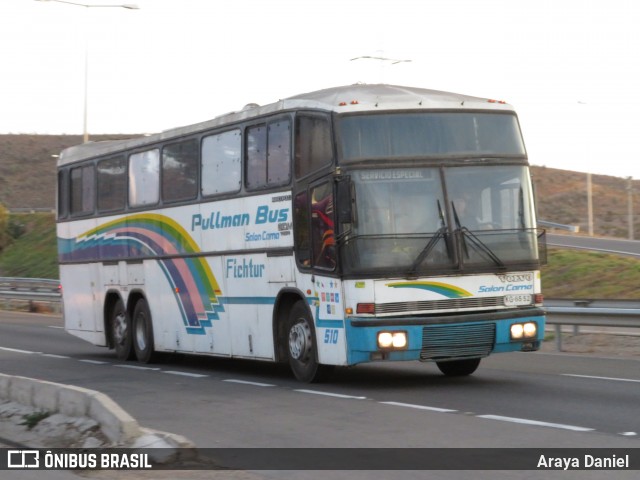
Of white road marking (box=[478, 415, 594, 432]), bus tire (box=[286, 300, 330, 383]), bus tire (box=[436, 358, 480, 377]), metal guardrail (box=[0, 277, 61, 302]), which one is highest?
metal guardrail (box=[0, 277, 61, 302])

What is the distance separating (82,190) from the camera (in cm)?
2267

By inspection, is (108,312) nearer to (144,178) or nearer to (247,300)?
(144,178)

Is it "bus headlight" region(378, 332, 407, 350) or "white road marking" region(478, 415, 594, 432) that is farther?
"bus headlight" region(378, 332, 407, 350)

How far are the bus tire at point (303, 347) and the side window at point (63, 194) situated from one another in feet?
30.5

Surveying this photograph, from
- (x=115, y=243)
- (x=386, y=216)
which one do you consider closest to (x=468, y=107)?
(x=386, y=216)

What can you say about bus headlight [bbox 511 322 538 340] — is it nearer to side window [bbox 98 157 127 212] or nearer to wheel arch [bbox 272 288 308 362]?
wheel arch [bbox 272 288 308 362]

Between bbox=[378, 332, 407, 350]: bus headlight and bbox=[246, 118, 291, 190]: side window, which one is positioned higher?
bbox=[246, 118, 291, 190]: side window

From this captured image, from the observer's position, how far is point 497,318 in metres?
14.0

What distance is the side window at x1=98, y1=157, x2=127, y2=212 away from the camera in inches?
822


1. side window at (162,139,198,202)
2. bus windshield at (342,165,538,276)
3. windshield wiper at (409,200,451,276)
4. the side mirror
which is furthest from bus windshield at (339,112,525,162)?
side window at (162,139,198,202)

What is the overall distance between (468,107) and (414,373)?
13.2 ft

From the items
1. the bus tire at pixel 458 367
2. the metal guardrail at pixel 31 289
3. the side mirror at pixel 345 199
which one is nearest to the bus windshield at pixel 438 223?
the side mirror at pixel 345 199

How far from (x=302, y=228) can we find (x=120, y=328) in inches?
299

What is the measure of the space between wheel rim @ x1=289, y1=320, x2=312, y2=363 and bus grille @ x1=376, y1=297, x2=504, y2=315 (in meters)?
1.54
